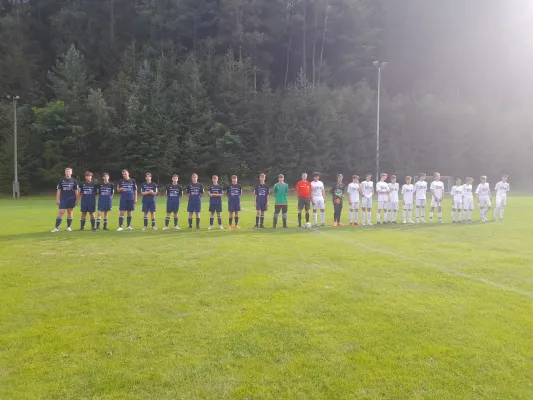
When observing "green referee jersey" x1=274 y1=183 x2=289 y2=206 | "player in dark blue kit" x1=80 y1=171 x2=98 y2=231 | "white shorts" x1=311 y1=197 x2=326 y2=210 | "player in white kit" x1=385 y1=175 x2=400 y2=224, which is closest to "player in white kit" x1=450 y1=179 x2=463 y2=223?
"player in white kit" x1=385 y1=175 x2=400 y2=224

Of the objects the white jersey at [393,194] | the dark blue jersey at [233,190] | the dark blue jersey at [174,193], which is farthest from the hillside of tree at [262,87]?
the white jersey at [393,194]

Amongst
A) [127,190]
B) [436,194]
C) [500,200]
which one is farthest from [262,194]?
[500,200]

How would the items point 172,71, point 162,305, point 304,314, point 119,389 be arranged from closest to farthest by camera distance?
point 119,389 < point 304,314 < point 162,305 < point 172,71

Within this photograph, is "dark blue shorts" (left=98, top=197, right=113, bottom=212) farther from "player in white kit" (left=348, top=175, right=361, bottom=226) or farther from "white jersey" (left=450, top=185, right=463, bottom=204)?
"white jersey" (left=450, top=185, right=463, bottom=204)

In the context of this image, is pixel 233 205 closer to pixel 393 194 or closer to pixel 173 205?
pixel 173 205

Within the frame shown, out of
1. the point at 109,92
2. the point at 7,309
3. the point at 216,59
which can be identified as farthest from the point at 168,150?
the point at 7,309

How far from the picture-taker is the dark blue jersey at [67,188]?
1508 centimetres

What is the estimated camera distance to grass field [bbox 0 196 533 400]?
4469mm

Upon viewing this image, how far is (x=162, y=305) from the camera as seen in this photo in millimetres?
6812

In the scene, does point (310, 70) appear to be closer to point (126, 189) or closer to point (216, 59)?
point (216, 59)

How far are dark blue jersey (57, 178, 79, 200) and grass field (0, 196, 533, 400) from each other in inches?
154

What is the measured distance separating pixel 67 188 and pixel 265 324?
11.4 metres

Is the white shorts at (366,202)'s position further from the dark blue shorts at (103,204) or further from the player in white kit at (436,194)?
the dark blue shorts at (103,204)

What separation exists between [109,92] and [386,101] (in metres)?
36.3
